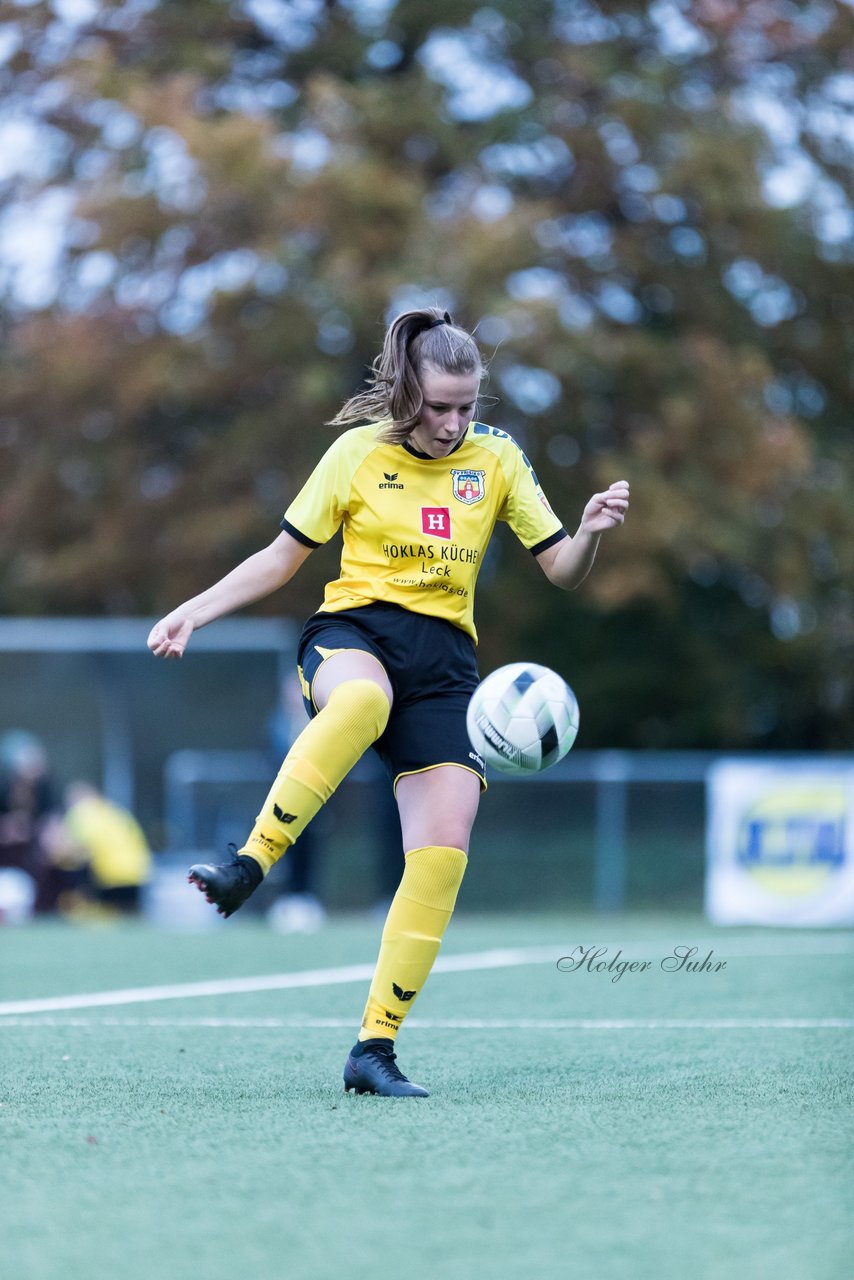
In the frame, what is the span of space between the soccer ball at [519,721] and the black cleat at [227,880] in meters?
0.69

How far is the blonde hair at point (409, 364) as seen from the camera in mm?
4637

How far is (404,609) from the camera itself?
15.6 ft

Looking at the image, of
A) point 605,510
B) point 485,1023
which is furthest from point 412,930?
point 485,1023

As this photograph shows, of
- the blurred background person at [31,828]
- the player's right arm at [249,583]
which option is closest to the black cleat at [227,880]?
the player's right arm at [249,583]

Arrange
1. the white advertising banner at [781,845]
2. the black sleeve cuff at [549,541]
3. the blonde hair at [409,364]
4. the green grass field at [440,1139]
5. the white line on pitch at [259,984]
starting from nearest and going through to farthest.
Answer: the green grass field at [440,1139]
the blonde hair at [409,364]
the black sleeve cuff at [549,541]
the white line on pitch at [259,984]
the white advertising banner at [781,845]

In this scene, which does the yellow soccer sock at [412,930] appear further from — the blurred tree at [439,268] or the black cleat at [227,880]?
the blurred tree at [439,268]

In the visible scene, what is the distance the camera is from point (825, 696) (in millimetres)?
22609

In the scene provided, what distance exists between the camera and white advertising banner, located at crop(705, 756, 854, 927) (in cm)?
1434

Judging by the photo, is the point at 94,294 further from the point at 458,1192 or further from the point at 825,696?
the point at 458,1192

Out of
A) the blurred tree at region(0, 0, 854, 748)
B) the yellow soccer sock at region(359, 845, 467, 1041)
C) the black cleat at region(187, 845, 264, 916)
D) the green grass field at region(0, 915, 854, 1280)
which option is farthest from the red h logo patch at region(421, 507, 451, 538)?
the blurred tree at region(0, 0, 854, 748)

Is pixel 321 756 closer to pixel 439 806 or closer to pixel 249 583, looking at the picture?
pixel 439 806

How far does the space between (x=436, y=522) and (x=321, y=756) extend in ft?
2.25

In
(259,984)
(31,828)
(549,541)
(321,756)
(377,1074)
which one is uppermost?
(549,541)

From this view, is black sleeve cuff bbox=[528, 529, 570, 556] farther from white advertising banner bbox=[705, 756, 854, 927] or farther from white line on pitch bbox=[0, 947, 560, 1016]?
white advertising banner bbox=[705, 756, 854, 927]
